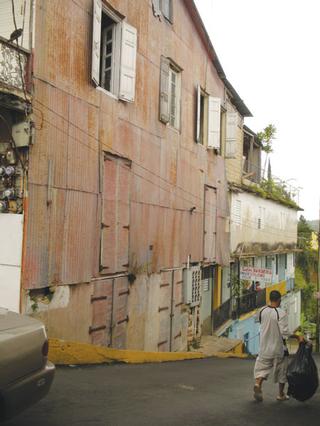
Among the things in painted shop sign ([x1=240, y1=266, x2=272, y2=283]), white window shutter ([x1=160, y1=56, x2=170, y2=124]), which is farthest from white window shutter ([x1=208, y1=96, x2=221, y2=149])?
painted shop sign ([x1=240, y1=266, x2=272, y2=283])

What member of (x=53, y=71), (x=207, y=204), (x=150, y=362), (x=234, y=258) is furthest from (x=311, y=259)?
(x=53, y=71)

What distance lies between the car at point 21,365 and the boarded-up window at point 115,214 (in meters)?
5.29

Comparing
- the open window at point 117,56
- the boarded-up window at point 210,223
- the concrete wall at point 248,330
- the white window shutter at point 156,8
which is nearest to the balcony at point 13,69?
the open window at point 117,56

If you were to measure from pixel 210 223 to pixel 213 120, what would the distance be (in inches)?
132

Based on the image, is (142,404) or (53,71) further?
(53,71)

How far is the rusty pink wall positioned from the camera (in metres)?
7.89

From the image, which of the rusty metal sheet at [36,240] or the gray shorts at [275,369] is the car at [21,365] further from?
the rusty metal sheet at [36,240]

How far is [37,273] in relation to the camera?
25.3 ft

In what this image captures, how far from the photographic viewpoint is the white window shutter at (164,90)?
11.9 m

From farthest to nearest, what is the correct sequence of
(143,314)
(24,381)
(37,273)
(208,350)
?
(208,350) < (143,314) < (37,273) < (24,381)

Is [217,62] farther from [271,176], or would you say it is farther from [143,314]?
[271,176]

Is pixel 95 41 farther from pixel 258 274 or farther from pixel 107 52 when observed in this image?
pixel 258 274

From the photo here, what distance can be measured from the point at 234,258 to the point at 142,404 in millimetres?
13912

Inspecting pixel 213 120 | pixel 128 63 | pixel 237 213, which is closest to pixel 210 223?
pixel 237 213
